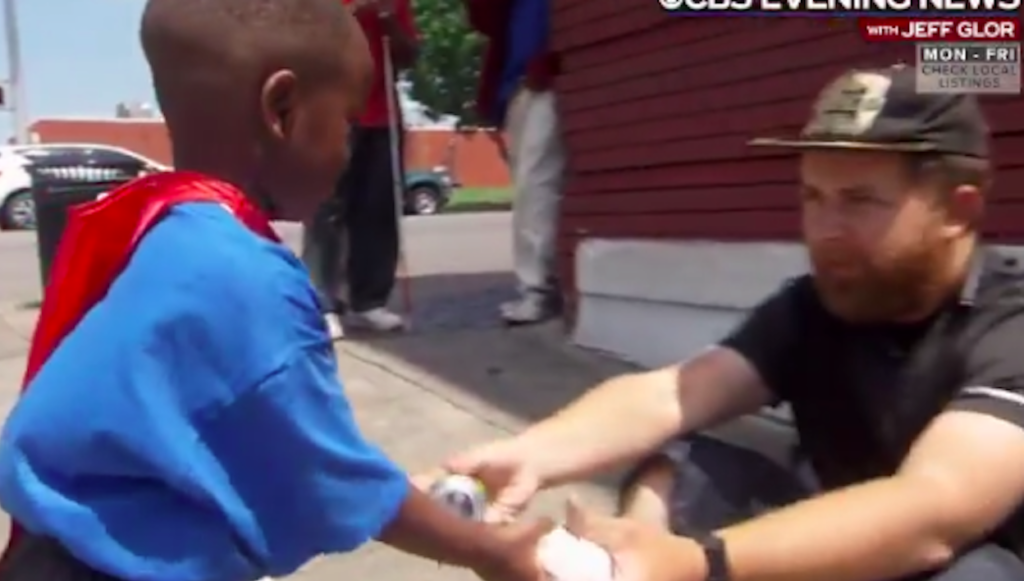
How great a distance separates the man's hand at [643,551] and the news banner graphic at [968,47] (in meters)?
2.58

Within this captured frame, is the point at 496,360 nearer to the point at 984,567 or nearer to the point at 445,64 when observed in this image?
the point at 984,567

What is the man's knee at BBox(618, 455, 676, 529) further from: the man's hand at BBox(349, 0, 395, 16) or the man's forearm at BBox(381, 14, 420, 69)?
the man's forearm at BBox(381, 14, 420, 69)

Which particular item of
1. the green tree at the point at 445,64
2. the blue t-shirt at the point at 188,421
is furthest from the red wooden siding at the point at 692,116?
the green tree at the point at 445,64

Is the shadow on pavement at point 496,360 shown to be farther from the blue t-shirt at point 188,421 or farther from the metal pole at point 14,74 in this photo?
the metal pole at point 14,74

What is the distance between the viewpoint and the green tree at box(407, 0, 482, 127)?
3152cm

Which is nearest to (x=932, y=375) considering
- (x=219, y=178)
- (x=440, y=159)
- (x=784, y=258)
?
(x=219, y=178)

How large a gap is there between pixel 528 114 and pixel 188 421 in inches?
222

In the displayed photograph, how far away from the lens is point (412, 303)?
29.4 ft

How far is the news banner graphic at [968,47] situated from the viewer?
4527 mm

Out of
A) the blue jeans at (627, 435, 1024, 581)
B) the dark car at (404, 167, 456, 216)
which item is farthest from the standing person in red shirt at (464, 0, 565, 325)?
the dark car at (404, 167, 456, 216)

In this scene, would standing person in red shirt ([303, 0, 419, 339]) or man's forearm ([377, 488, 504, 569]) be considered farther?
standing person in red shirt ([303, 0, 419, 339])

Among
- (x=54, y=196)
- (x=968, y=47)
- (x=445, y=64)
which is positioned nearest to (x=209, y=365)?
(x=968, y=47)

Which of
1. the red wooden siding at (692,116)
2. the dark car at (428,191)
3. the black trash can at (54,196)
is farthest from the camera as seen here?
the dark car at (428,191)

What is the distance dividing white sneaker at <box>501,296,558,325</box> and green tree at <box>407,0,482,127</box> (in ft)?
75.6
